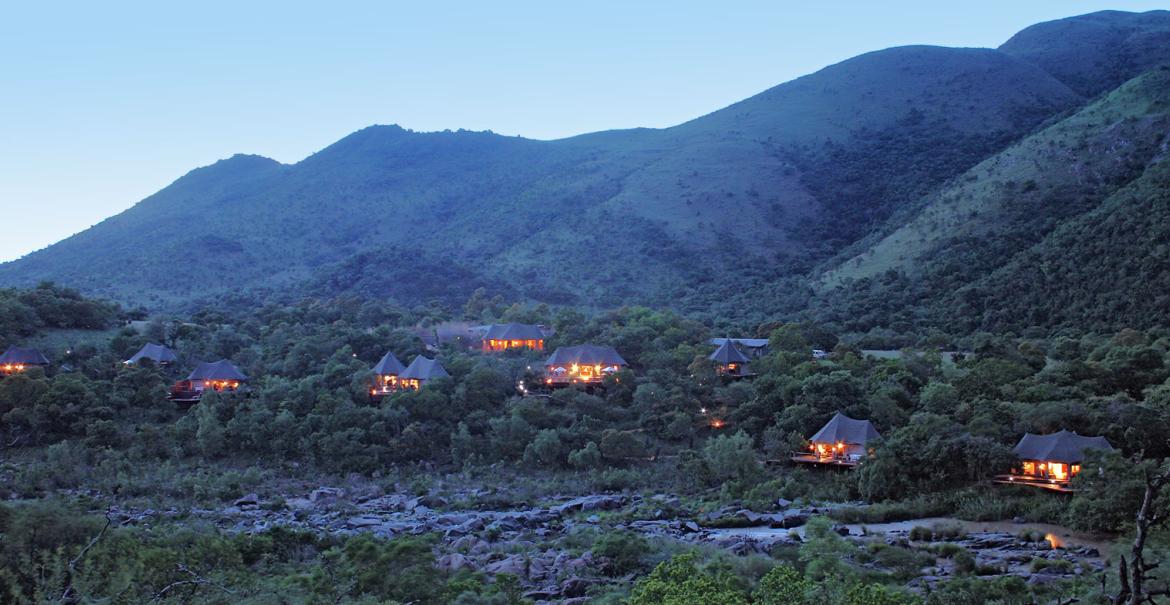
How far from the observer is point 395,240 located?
392 ft

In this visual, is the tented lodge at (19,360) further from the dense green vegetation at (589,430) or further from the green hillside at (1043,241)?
the green hillside at (1043,241)

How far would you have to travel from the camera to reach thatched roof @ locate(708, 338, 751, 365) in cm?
4559

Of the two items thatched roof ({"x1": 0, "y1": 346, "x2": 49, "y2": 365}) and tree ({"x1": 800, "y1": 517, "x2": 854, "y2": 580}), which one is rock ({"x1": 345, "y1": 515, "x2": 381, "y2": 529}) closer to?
tree ({"x1": 800, "y1": 517, "x2": 854, "y2": 580})

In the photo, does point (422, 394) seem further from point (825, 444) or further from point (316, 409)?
point (825, 444)

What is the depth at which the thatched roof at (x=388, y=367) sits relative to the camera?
152ft

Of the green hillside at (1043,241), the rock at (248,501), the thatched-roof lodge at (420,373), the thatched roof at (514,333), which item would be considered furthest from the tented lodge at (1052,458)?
the thatched roof at (514,333)

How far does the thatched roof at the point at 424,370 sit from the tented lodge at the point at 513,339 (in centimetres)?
815

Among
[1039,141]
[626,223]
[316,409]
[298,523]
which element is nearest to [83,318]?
[316,409]

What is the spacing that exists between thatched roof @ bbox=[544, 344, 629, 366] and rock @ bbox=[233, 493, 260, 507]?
1735 centimetres

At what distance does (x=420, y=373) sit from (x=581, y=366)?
26.1 feet

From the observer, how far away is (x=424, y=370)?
45.7m

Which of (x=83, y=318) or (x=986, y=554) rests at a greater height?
(x=83, y=318)

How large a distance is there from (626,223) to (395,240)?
1383 inches

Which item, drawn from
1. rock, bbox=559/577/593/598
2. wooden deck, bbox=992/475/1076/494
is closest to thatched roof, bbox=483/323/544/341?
wooden deck, bbox=992/475/1076/494
